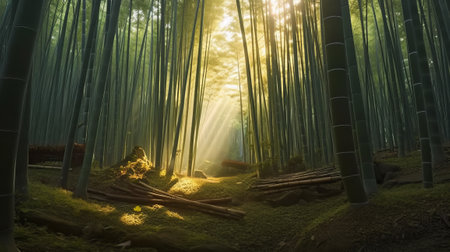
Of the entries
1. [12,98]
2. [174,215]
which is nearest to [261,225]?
[174,215]

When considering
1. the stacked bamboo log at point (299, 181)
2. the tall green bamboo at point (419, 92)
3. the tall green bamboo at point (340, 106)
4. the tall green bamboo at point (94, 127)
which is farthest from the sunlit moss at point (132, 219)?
the tall green bamboo at point (419, 92)

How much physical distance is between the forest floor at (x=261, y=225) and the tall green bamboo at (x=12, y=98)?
481mm

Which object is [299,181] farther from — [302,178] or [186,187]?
[186,187]

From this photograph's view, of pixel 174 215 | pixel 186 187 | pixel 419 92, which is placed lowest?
pixel 174 215

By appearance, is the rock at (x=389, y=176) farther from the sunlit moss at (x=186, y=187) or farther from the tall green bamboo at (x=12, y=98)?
the tall green bamboo at (x=12, y=98)

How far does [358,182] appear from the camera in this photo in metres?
2.11

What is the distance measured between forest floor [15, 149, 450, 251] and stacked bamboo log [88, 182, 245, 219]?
8cm

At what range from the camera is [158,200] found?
362 cm

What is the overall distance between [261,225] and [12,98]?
8.28 feet

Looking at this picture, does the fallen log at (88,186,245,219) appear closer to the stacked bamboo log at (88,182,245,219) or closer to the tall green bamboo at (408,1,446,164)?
the stacked bamboo log at (88,182,245,219)

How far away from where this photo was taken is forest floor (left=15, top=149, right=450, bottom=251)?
178cm

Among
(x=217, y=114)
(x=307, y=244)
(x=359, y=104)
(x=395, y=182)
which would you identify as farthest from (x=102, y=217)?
(x=217, y=114)

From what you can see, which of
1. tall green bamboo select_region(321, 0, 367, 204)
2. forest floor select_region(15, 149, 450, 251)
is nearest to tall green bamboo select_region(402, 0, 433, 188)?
forest floor select_region(15, 149, 450, 251)

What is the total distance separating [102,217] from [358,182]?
7.34 ft
